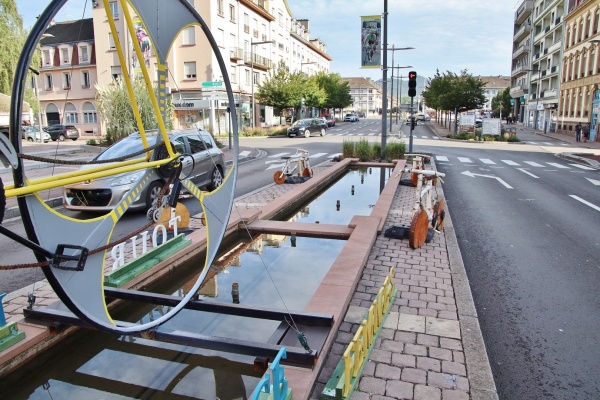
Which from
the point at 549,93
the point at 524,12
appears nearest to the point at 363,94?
the point at 524,12

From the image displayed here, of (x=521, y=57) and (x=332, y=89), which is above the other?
(x=521, y=57)

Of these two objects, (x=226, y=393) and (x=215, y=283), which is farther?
(x=215, y=283)

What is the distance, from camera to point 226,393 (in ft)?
12.7

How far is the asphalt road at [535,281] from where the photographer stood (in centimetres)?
413

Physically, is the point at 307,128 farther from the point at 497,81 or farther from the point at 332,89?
the point at 497,81

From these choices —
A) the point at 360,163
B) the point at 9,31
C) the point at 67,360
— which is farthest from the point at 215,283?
the point at 9,31

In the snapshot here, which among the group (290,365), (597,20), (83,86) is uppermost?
(597,20)

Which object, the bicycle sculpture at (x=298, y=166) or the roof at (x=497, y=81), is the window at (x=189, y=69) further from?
the roof at (x=497, y=81)

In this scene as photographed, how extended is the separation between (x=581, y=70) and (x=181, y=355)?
4924 centimetres

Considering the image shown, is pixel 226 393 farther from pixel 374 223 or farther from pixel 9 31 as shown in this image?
pixel 9 31

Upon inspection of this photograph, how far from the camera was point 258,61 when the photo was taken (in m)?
51.2

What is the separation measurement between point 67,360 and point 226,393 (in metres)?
1.64

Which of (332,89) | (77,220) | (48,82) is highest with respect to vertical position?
(332,89)

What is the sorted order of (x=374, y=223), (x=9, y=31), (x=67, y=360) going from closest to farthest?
(x=67, y=360) < (x=374, y=223) < (x=9, y=31)
